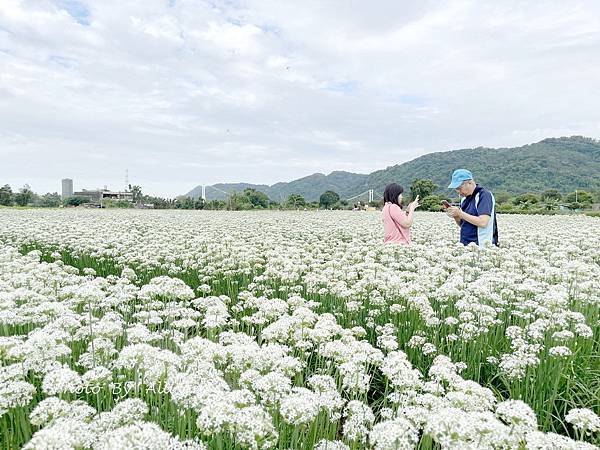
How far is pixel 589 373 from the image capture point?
5.22 m

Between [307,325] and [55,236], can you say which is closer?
[307,325]

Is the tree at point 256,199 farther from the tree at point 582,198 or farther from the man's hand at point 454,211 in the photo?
the man's hand at point 454,211

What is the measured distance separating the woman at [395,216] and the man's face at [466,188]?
4.45 ft

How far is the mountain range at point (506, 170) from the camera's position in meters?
84.3

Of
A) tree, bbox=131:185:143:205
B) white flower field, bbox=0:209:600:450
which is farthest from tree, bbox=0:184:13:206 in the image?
white flower field, bbox=0:209:600:450

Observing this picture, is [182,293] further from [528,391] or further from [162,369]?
[528,391]

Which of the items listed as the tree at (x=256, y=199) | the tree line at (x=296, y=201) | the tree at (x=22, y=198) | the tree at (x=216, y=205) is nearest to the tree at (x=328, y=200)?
the tree line at (x=296, y=201)

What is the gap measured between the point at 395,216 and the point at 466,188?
1941mm

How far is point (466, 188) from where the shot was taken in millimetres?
9586

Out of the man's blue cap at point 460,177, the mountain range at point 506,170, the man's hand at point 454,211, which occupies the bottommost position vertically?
the man's hand at point 454,211

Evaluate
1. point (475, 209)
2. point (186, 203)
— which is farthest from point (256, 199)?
point (475, 209)

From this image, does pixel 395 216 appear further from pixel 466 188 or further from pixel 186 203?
pixel 186 203

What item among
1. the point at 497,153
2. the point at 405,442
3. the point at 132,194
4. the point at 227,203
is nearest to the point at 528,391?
the point at 405,442

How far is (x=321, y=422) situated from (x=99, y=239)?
41.8 ft
